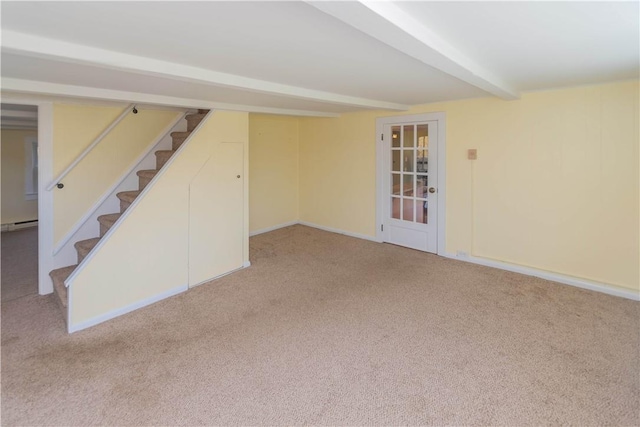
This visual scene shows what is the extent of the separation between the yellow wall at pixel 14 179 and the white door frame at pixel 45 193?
418 cm

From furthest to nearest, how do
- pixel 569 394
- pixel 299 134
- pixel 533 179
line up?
pixel 299 134 < pixel 533 179 < pixel 569 394

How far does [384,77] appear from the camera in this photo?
111 inches

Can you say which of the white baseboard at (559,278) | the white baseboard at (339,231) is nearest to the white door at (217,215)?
the white baseboard at (339,231)

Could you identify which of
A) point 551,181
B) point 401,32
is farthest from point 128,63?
point 551,181

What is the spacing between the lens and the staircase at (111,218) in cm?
302

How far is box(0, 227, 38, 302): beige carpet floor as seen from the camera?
3498 millimetres

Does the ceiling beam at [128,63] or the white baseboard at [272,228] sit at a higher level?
the ceiling beam at [128,63]

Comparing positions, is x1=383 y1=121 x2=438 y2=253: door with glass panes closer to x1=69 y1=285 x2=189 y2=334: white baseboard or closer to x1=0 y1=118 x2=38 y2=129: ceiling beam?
x1=69 y1=285 x2=189 y2=334: white baseboard

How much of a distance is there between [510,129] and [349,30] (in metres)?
2.92

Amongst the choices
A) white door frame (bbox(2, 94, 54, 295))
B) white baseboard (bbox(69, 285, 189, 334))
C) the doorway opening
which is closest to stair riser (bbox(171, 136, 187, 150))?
white door frame (bbox(2, 94, 54, 295))

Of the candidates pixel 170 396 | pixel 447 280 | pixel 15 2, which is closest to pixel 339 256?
pixel 447 280

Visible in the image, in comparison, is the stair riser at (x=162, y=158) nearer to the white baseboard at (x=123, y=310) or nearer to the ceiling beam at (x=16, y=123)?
the white baseboard at (x=123, y=310)

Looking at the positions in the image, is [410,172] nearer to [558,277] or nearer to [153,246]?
[558,277]

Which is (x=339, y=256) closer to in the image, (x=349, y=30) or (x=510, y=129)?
(x=510, y=129)
